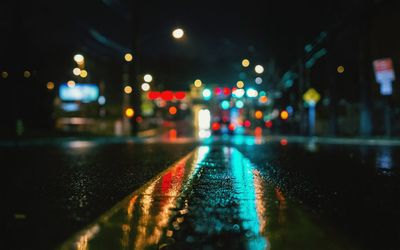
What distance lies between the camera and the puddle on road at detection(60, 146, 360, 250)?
22.4 ft

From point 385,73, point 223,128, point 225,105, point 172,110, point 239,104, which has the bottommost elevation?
point 223,128

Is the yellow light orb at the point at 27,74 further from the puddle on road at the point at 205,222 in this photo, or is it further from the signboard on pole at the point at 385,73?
the puddle on road at the point at 205,222

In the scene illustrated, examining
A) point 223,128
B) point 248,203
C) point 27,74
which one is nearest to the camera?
point 248,203

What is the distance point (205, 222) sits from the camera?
27.0ft

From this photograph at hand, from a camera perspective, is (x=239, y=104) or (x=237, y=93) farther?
(x=237, y=93)

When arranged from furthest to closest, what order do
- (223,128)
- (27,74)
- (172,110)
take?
(172,110) < (223,128) < (27,74)

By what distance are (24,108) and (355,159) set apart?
134 feet

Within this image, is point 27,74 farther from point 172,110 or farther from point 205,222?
point 172,110

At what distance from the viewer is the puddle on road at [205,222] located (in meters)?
6.83

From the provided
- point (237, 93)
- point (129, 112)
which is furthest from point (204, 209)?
point (237, 93)

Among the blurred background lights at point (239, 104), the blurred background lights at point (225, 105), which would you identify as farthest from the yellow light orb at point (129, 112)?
the blurred background lights at point (239, 104)

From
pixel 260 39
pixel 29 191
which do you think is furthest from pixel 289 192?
pixel 260 39

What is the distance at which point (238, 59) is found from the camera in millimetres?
70875

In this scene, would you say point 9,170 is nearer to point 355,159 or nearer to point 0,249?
point 0,249
